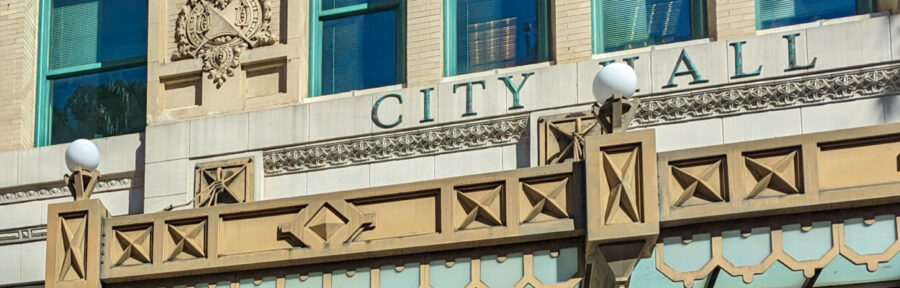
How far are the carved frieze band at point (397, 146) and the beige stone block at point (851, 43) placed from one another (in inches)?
128

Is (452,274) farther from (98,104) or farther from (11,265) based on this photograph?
(98,104)

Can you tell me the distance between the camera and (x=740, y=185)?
55.2ft

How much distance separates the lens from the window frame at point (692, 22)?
68.0 ft

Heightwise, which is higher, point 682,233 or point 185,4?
point 185,4

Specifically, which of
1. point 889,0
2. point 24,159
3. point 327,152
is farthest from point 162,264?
point 889,0

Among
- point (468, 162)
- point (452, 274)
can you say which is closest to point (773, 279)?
point (452, 274)

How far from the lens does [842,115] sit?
19312mm

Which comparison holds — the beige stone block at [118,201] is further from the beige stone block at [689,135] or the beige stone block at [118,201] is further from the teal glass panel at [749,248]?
the teal glass panel at [749,248]

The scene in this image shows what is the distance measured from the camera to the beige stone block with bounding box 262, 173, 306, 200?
70.6 feet

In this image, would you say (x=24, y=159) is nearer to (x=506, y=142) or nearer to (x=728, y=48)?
(x=506, y=142)

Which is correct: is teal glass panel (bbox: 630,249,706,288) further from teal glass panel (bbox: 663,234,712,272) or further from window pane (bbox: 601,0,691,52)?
window pane (bbox: 601,0,691,52)

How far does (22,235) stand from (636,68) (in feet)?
24.9

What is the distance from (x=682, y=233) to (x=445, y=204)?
236 centimetres

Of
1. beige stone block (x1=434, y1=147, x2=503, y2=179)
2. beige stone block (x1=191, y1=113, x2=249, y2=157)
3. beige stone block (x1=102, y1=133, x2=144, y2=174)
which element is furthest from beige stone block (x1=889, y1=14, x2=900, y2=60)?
beige stone block (x1=102, y1=133, x2=144, y2=174)
